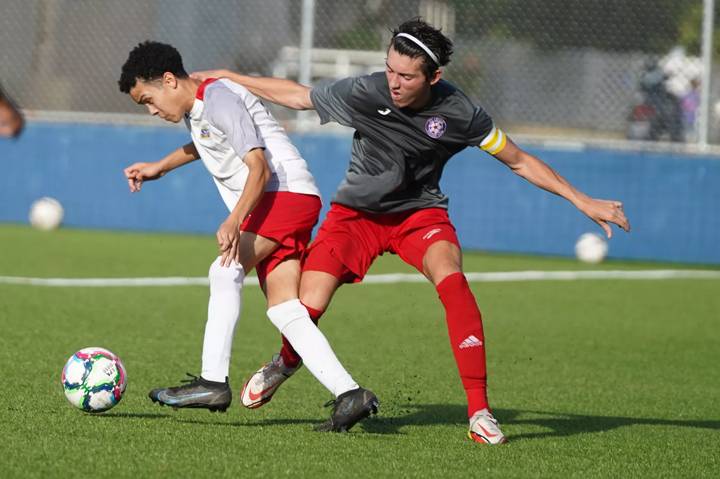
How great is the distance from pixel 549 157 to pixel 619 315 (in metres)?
4.67

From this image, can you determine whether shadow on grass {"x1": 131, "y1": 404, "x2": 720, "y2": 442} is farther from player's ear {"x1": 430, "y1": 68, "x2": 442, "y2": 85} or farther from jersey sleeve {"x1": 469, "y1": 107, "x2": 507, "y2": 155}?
player's ear {"x1": 430, "y1": 68, "x2": 442, "y2": 85}

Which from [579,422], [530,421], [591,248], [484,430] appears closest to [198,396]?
[484,430]

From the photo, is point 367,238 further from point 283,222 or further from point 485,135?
point 485,135

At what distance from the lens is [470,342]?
18.6 ft

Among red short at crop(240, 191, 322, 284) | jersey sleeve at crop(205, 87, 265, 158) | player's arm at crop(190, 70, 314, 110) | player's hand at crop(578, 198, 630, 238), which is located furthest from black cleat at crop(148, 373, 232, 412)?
player's hand at crop(578, 198, 630, 238)

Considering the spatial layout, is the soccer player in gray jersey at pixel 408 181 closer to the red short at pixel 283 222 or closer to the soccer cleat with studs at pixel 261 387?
the soccer cleat with studs at pixel 261 387

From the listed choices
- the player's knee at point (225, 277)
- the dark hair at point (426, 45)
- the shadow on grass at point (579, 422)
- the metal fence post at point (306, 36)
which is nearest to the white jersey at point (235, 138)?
the player's knee at point (225, 277)

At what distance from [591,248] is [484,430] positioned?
9.55 meters

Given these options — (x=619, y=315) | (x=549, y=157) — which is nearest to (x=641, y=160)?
(x=549, y=157)

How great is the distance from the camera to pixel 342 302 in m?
11.1

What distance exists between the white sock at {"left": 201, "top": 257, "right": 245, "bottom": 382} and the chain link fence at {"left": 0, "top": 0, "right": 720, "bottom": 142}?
397 inches

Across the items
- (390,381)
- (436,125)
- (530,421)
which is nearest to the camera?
(436,125)

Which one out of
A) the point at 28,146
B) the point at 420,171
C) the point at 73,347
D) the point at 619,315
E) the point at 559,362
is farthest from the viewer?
the point at 28,146

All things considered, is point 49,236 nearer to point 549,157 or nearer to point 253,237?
point 549,157
